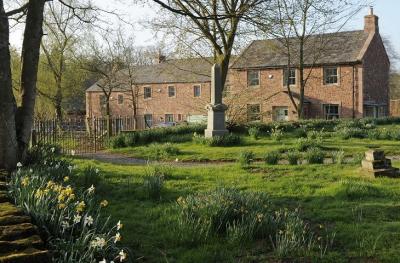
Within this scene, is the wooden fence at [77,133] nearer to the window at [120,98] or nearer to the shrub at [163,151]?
the shrub at [163,151]

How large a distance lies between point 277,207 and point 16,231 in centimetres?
422

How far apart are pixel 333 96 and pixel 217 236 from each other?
36.0m

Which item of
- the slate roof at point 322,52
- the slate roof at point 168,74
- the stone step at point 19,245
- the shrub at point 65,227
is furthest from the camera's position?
the slate roof at point 168,74

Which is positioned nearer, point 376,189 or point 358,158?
point 376,189

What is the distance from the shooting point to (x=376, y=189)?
8438 millimetres

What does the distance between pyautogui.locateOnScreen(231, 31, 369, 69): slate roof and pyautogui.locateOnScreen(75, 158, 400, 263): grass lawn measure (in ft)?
94.4

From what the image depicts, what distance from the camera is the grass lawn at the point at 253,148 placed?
15.0 m

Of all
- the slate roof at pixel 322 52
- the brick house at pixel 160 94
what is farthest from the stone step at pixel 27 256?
the brick house at pixel 160 94

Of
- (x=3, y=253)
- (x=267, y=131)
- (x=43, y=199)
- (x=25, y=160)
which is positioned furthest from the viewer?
(x=267, y=131)

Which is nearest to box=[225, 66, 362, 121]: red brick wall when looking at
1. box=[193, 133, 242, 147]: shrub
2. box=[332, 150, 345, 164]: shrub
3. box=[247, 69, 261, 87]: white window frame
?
box=[247, 69, 261, 87]: white window frame

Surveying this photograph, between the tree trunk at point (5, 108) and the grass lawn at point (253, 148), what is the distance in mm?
7326

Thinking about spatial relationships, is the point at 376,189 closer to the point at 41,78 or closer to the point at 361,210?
the point at 361,210

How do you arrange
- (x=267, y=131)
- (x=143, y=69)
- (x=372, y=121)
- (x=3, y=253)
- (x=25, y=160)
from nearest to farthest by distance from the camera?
1. (x=3, y=253)
2. (x=25, y=160)
3. (x=267, y=131)
4. (x=372, y=121)
5. (x=143, y=69)

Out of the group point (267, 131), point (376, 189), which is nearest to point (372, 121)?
point (267, 131)
